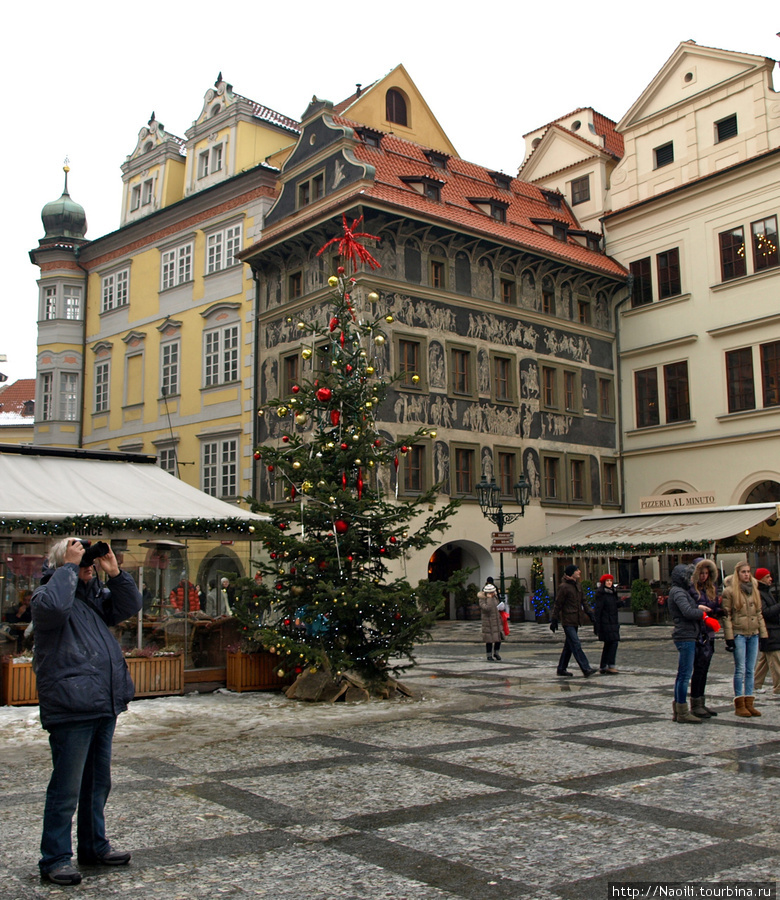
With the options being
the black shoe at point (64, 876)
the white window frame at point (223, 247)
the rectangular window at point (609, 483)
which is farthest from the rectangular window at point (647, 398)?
the black shoe at point (64, 876)

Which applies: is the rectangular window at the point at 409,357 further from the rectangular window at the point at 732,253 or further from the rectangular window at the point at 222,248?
the rectangular window at the point at 732,253

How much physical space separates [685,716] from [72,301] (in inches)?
1465

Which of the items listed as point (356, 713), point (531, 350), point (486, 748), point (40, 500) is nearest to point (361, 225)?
point (531, 350)

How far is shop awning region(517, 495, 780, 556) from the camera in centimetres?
2648

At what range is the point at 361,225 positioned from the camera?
2964 cm

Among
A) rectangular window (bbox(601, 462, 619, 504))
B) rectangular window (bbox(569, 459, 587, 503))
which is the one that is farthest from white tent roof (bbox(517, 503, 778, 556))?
rectangular window (bbox(601, 462, 619, 504))

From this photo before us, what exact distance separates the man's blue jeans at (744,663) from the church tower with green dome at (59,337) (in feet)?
112

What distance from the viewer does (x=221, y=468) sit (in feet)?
111

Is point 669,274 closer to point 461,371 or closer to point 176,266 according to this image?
point 461,371

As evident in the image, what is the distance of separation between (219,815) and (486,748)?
119 inches

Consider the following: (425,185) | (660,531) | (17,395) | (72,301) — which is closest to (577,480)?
(660,531)

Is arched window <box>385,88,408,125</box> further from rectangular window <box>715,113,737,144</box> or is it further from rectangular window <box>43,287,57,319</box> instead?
rectangular window <box>43,287,57,319</box>

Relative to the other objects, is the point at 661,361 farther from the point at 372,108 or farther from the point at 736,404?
the point at 372,108

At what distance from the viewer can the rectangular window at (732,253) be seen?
3234cm
